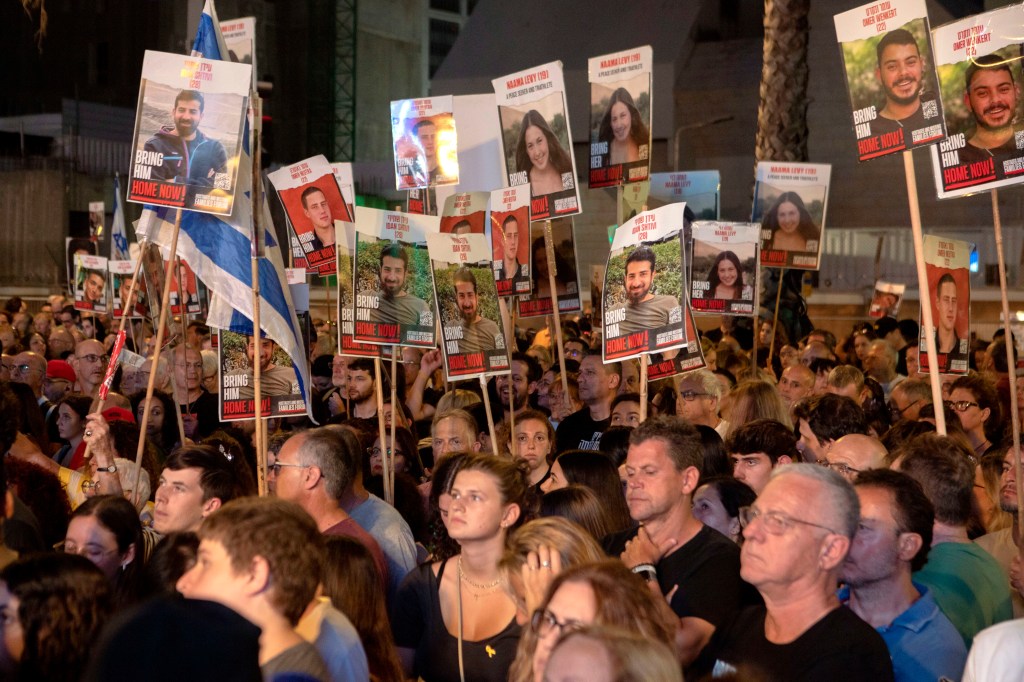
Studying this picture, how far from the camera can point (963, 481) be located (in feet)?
16.4

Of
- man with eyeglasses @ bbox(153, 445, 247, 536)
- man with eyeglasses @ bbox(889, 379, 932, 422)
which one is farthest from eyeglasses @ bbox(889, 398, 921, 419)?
man with eyeglasses @ bbox(153, 445, 247, 536)

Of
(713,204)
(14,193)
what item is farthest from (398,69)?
(713,204)

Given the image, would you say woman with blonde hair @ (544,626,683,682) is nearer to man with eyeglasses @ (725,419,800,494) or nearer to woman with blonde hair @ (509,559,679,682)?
woman with blonde hair @ (509,559,679,682)

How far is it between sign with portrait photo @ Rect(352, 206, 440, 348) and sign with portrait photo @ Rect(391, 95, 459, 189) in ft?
6.45

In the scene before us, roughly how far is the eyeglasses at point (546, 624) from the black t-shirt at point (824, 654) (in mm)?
504

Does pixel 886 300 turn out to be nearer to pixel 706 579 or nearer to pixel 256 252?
pixel 256 252

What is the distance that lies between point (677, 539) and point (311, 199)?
232 inches

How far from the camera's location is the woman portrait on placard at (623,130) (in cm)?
981

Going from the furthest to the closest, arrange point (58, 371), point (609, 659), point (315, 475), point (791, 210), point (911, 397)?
point (791, 210) < point (58, 371) < point (911, 397) < point (315, 475) < point (609, 659)

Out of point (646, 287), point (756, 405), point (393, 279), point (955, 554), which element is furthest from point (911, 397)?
point (955, 554)

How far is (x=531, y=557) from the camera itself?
3.96m

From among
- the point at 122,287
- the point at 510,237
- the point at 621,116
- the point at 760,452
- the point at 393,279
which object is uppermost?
the point at 621,116

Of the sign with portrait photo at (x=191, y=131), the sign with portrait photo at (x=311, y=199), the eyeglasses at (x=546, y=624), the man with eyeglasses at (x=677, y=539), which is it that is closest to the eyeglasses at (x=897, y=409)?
the sign with portrait photo at (x=311, y=199)

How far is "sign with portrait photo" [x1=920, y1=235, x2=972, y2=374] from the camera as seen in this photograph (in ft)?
25.4
